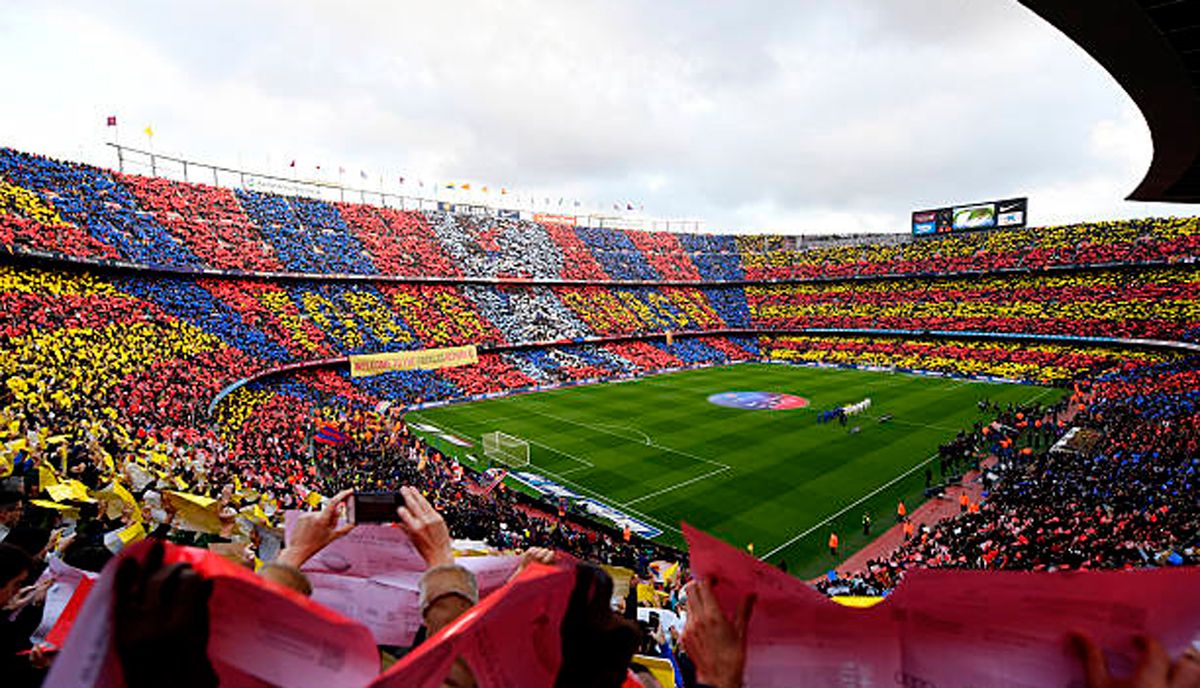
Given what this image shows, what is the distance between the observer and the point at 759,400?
37281mm

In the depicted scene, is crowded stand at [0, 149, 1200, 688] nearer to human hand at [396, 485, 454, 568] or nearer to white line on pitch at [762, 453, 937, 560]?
human hand at [396, 485, 454, 568]

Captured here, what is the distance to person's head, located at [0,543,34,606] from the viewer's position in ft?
9.04

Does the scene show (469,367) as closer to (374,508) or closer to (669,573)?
(669,573)

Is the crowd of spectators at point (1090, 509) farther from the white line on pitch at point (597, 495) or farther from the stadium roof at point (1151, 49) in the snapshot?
the stadium roof at point (1151, 49)

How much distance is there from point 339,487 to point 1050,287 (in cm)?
5670

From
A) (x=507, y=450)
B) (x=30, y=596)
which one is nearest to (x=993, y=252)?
(x=507, y=450)

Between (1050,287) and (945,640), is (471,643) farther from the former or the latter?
(1050,287)

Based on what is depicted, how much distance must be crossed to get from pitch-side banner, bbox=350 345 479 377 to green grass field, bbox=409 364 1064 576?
5.63 m

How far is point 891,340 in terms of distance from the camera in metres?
54.2

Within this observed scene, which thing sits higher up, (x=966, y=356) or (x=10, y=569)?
(x=10, y=569)

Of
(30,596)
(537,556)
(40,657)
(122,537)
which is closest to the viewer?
(537,556)

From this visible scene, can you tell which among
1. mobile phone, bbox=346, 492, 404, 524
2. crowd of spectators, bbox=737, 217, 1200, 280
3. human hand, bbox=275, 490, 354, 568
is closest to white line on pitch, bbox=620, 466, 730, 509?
mobile phone, bbox=346, 492, 404, 524

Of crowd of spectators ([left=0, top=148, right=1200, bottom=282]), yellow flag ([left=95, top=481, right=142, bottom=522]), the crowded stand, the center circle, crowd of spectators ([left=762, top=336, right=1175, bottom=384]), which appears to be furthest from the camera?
crowd of spectators ([left=762, top=336, right=1175, bottom=384])

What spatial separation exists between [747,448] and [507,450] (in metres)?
10.8
